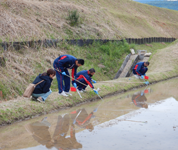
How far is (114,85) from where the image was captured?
38.2 feet

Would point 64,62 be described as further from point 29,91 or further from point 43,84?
point 29,91

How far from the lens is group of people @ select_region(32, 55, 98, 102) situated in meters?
7.44

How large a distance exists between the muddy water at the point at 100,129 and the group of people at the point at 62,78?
2.61 ft

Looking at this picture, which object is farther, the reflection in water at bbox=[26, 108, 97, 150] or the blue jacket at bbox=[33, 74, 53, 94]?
the blue jacket at bbox=[33, 74, 53, 94]

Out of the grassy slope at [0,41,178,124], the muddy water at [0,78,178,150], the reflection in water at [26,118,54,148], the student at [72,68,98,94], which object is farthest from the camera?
the student at [72,68,98,94]

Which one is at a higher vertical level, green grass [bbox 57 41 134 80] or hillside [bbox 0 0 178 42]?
hillside [bbox 0 0 178 42]

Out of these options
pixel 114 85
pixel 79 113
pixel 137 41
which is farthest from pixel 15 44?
pixel 137 41

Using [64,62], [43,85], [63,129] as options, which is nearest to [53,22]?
[64,62]

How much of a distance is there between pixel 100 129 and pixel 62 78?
3346mm

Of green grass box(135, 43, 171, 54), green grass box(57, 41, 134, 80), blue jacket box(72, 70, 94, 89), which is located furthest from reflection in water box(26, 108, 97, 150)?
green grass box(135, 43, 171, 54)

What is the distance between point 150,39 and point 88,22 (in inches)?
390

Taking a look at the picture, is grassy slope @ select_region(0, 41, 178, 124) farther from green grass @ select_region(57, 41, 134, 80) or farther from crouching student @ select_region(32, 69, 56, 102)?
green grass @ select_region(57, 41, 134, 80)

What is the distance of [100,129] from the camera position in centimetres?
582

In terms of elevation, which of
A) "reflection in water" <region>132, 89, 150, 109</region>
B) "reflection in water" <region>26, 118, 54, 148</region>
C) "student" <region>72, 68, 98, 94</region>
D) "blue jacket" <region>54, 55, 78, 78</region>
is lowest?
"reflection in water" <region>132, 89, 150, 109</region>
